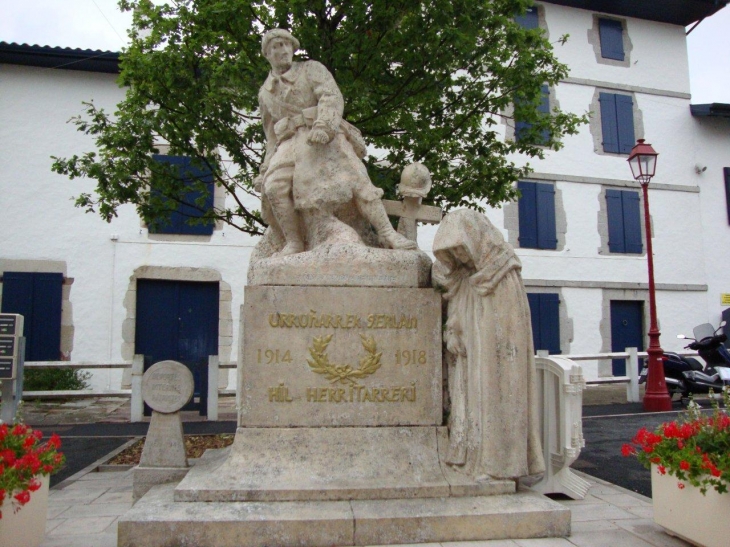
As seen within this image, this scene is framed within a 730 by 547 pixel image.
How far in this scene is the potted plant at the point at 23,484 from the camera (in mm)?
3057

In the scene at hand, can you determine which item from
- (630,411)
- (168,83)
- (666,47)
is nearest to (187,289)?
(168,83)

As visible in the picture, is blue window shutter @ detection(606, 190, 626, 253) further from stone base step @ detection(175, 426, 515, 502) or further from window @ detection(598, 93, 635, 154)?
stone base step @ detection(175, 426, 515, 502)

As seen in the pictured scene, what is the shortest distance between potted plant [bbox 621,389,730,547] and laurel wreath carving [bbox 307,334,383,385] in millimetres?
1548

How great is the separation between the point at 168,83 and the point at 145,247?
6.67 meters

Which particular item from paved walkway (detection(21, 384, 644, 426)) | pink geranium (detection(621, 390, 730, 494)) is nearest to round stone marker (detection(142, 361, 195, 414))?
pink geranium (detection(621, 390, 730, 494))

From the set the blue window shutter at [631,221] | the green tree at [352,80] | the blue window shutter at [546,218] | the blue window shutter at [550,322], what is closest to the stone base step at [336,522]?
the green tree at [352,80]

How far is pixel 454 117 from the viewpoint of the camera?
743 cm

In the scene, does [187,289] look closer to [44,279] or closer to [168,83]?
[44,279]

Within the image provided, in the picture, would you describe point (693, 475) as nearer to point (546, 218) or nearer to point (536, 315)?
point (536, 315)

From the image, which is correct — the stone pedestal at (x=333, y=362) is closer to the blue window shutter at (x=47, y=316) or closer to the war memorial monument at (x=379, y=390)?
the war memorial monument at (x=379, y=390)

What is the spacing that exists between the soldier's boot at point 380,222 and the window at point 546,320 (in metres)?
11.0

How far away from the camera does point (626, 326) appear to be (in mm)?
15570

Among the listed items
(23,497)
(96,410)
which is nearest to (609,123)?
(96,410)

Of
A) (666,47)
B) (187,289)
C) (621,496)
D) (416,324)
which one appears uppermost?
(666,47)
